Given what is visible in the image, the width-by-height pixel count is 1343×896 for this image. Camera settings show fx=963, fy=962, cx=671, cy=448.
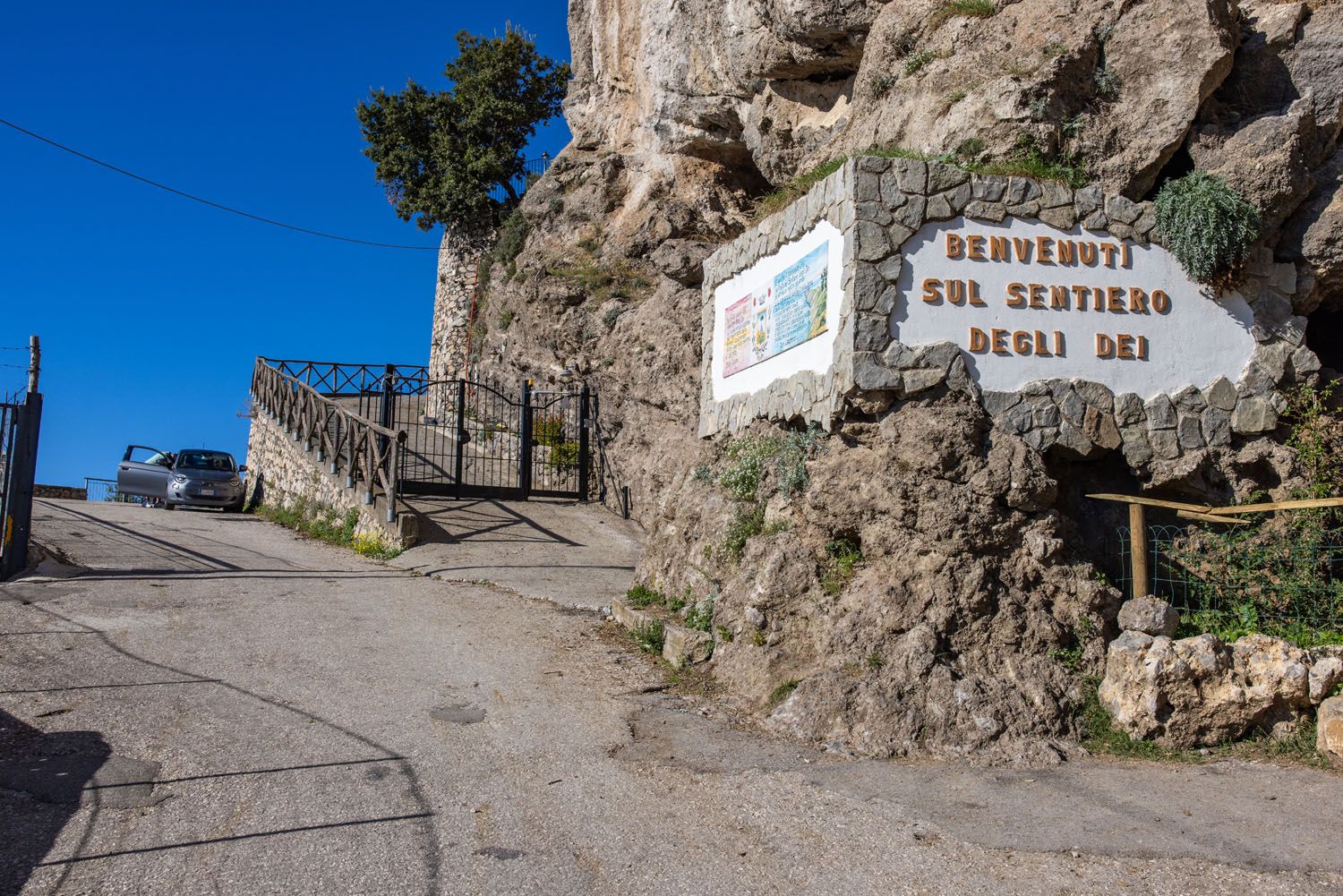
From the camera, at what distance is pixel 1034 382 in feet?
23.6

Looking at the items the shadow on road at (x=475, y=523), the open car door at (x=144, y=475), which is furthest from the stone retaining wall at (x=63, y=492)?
the shadow on road at (x=475, y=523)

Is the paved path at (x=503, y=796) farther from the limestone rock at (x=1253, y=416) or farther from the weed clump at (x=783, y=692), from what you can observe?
the limestone rock at (x=1253, y=416)

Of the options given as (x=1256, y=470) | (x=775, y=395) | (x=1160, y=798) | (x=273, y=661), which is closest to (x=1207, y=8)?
(x=1256, y=470)

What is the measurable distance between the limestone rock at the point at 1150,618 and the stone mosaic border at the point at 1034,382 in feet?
4.01

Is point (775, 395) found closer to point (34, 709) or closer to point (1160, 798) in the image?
point (1160, 798)

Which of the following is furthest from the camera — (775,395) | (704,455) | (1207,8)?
(704,455)

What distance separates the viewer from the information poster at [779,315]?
787 centimetres

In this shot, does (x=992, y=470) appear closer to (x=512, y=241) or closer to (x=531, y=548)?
(x=531, y=548)

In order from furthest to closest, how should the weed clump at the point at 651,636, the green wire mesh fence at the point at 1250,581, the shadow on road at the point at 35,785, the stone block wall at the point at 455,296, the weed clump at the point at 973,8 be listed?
the stone block wall at the point at 455,296 → the weed clump at the point at 973,8 → the weed clump at the point at 651,636 → the green wire mesh fence at the point at 1250,581 → the shadow on road at the point at 35,785

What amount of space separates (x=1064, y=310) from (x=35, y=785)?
287 inches

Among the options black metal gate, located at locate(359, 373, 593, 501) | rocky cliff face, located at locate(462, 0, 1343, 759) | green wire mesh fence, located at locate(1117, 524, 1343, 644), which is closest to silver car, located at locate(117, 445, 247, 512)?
black metal gate, located at locate(359, 373, 593, 501)

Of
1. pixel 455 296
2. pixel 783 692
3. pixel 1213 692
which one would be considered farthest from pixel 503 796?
pixel 455 296

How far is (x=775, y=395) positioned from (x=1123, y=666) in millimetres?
3605

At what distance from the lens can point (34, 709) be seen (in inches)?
243
